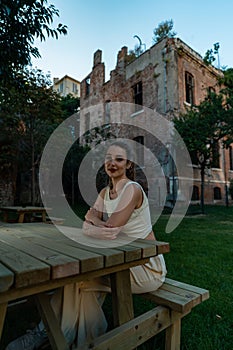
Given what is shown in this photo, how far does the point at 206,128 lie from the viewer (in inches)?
334

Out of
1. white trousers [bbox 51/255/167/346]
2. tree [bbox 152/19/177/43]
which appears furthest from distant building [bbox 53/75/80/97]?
white trousers [bbox 51/255/167/346]

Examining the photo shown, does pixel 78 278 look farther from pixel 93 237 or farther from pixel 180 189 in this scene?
pixel 180 189

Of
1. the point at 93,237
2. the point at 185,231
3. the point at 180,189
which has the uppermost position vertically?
the point at 180,189

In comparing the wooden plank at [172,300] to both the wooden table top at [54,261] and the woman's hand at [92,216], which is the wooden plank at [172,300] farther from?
the woman's hand at [92,216]

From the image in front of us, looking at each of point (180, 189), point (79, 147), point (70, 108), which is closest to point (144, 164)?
point (180, 189)

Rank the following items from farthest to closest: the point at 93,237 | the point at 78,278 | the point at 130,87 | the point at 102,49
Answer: the point at 102,49 → the point at 130,87 → the point at 93,237 → the point at 78,278

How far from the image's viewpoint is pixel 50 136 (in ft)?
30.9

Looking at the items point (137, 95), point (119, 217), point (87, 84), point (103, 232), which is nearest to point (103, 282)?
point (103, 232)

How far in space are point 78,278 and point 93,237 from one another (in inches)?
16.1

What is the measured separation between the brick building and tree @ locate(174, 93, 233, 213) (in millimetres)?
1496

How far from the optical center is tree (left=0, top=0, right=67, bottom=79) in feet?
11.9

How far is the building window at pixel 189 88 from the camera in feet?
40.4

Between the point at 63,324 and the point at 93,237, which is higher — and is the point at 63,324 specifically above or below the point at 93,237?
below

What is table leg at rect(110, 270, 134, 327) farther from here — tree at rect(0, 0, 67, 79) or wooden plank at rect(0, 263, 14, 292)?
tree at rect(0, 0, 67, 79)
